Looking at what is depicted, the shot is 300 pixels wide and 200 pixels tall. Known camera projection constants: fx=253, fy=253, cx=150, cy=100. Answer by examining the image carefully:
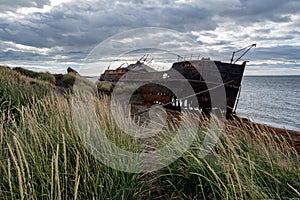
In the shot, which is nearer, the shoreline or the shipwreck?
the shoreline

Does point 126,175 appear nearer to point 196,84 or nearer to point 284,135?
point 284,135

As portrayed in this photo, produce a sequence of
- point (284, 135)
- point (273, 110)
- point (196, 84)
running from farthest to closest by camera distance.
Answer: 1. point (273, 110)
2. point (196, 84)
3. point (284, 135)

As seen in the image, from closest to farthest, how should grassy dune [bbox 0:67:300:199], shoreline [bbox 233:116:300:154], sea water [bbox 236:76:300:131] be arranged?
grassy dune [bbox 0:67:300:199]
shoreline [bbox 233:116:300:154]
sea water [bbox 236:76:300:131]

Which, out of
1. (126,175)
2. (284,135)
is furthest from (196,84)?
(126,175)

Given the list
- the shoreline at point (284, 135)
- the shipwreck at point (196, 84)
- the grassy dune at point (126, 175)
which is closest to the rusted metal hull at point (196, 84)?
the shipwreck at point (196, 84)

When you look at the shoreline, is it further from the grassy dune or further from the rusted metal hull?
the rusted metal hull

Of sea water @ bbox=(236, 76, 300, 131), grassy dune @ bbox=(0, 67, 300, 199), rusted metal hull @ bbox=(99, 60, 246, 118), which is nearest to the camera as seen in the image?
grassy dune @ bbox=(0, 67, 300, 199)

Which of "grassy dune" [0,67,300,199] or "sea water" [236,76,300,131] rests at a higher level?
"grassy dune" [0,67,300,199]

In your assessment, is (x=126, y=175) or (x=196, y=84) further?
(x=196, y=84)

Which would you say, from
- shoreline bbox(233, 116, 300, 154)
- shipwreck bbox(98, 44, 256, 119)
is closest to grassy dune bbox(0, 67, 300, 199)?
shoreline bbox(233, 116, 300, 154)

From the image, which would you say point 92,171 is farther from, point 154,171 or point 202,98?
point 202,98

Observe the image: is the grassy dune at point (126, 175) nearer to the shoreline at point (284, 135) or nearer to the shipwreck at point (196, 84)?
the shoreline at point (284, 135)

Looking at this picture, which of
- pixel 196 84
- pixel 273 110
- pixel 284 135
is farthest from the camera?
pixel 273 110

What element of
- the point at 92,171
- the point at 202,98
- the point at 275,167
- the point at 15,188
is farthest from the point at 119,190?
the point at 202,98
